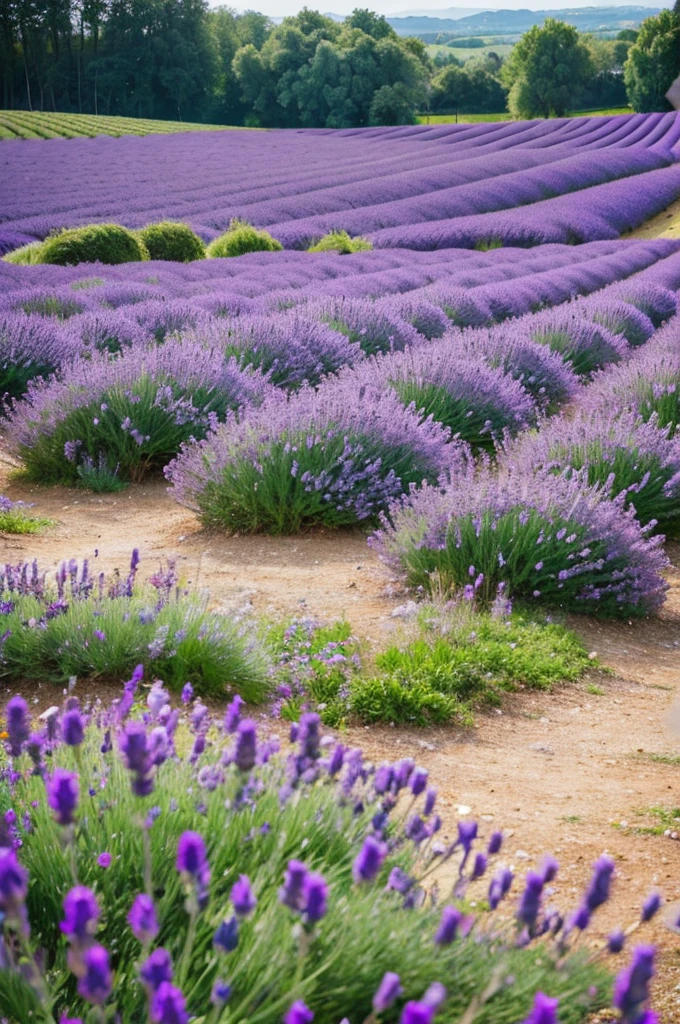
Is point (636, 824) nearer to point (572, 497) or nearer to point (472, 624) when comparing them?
point (472, 624)

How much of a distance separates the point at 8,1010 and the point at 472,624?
243cm

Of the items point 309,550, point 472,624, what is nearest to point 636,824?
point 472,624

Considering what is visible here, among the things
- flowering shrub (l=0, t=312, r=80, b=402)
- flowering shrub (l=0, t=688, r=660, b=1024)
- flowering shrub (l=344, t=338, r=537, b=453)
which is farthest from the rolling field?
flowering shrub (l=0, t=688, r=660, b=1024)

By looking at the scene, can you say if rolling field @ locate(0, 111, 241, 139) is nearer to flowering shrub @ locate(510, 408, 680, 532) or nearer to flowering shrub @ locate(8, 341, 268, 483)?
flowering shrub @ locate(8, 341, 268, 483)

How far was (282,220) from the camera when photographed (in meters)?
22.2

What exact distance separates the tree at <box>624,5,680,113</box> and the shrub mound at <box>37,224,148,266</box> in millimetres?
52987

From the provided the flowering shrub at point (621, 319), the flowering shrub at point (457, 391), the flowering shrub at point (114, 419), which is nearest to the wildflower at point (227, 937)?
the flowering shrub at point (114, 419)

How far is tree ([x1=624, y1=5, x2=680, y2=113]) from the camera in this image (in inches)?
2277

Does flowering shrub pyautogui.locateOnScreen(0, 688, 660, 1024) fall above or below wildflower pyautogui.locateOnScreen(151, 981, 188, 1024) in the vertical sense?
below

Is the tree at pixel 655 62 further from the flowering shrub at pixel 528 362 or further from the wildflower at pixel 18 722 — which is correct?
the wildflower at pixel 18 722

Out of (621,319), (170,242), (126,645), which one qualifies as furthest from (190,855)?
(170,242)

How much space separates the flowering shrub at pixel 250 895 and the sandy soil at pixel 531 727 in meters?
0.61

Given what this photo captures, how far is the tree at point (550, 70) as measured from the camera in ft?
207

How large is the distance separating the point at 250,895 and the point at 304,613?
2705mm
